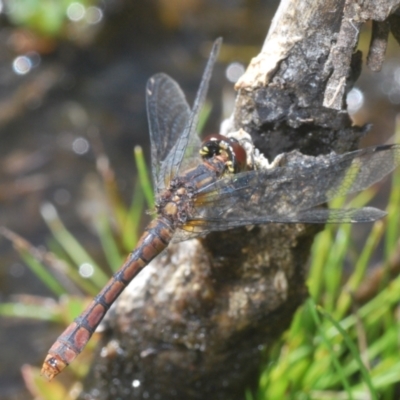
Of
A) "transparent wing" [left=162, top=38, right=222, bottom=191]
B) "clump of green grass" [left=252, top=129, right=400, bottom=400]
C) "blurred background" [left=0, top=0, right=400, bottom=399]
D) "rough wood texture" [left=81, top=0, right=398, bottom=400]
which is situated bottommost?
A: "clump of green grass" [left=252, top=129, right=400, bottom=400]

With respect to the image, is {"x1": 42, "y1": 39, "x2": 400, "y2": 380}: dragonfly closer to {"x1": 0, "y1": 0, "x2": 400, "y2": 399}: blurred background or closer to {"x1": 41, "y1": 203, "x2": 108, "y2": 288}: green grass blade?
{"x1": 41, "y1": 203, "x2": 108, "y2": 288}: green grass blade

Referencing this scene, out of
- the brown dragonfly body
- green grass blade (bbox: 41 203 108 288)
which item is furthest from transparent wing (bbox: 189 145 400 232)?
green grass blade (bbox: 41 203 108 288)

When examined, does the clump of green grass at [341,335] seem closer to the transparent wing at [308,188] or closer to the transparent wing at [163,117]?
the transparent wing at [308,188]

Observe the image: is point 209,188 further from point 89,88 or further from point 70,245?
point 89,88

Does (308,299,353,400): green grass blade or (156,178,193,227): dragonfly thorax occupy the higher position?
(156,178,193,227): dragonfly thorax

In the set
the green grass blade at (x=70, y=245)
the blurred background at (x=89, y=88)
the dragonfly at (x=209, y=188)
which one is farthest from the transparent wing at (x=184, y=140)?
the blurred background at (x=89, y=88)

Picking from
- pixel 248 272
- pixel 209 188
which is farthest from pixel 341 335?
pixel 209 188

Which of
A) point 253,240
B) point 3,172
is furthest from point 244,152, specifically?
point 3,172
